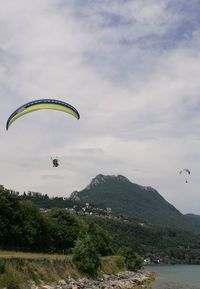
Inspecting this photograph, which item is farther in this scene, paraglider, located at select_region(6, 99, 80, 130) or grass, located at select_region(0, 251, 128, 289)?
grass, located at select_region(0, 251, 128, 289)

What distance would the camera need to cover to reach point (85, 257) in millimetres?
65125

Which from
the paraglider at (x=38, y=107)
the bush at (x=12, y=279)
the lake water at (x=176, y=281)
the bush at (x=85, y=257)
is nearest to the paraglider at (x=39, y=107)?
the paraglider at (x=38, y=107)

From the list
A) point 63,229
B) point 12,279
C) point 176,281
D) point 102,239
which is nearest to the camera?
point 12,279

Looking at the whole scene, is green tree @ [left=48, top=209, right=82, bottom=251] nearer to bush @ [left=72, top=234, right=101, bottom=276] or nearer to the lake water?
the lake water

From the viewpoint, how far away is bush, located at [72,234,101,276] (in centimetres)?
6432

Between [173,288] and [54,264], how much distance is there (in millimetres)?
23413

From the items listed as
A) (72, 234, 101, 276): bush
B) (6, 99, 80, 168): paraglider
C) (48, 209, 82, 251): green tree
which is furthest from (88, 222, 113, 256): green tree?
(6, 99, 80, 168): paraglider

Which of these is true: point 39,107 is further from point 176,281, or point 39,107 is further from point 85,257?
point 176,281

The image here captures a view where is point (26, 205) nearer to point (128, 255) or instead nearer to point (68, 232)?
point (68, 232)

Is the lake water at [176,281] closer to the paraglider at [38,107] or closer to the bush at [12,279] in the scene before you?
the bush at [12,279]

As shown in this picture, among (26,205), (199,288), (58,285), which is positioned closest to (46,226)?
(26,205)

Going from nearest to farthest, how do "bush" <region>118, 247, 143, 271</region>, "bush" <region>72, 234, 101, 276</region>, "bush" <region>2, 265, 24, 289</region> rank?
1. "bush" <region>2, 265, 24, 289</region>
2. "bush" <region>72, 234, 101, 276</region>
3. "bush" <region>118, 247, 143, 271</region>

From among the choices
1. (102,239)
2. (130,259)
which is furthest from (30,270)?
(102,239)

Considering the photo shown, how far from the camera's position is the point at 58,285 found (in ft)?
163
